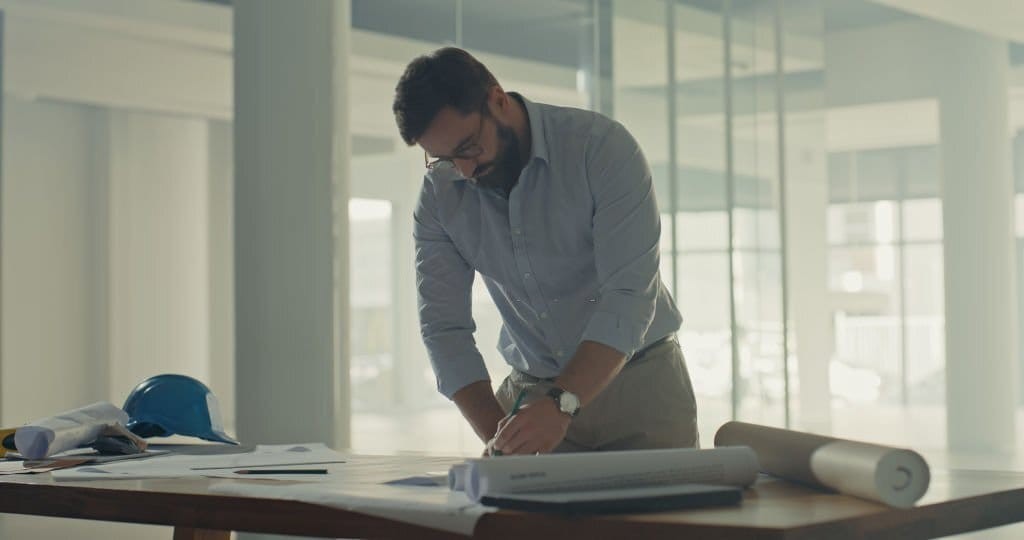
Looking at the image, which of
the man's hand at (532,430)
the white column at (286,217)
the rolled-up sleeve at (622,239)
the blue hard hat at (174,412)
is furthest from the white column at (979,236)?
the man's hand at (532,430)

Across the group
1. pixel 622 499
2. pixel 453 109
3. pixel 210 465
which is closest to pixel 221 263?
pixel 210 465

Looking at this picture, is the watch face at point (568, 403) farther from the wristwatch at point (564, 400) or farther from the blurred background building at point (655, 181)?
the blurred background building at point (655, 181)

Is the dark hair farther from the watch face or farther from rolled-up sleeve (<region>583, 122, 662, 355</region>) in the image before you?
the watch face

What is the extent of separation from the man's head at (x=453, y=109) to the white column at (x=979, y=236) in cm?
661

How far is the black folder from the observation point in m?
1.41

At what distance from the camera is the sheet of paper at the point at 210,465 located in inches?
80.1

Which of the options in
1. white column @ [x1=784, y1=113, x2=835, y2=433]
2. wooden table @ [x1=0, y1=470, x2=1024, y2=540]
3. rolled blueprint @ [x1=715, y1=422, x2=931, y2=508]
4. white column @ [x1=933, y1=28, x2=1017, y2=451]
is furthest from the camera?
white column @ [x1=933, y1=28, x2=1017, y2=451]

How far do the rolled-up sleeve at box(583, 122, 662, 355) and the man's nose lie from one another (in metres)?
0.25

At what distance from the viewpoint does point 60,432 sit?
2.41 metres

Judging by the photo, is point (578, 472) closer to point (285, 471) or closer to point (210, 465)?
point (285, 471)

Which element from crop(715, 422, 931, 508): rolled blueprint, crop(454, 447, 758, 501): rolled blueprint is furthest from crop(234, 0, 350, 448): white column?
crop(454, 447, 758, 501): rolled blueprint

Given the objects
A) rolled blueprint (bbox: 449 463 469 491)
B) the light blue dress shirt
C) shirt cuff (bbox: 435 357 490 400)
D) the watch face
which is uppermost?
the light blue dress shirt

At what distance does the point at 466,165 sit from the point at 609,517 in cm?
101

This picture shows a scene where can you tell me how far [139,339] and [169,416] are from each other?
9834 millimetres
